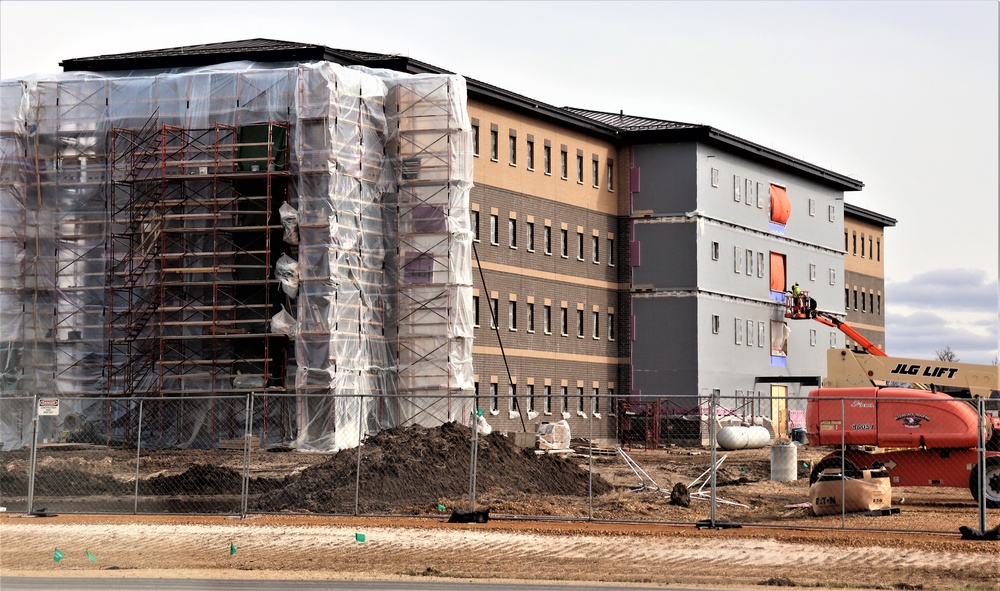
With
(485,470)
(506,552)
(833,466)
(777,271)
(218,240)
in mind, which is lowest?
(506,552)

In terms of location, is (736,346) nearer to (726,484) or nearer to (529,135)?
(529,135)

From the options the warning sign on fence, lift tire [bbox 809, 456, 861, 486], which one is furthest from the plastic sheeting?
lift tire [bbox 809, 456, 861, 486]

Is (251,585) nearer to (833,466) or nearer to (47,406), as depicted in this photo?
(47,406)

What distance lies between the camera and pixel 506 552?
2383cm

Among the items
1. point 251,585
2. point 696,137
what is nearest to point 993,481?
point 251,585

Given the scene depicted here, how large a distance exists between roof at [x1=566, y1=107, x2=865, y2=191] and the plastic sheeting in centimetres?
2162

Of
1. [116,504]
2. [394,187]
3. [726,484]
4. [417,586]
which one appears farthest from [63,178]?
[417,586]

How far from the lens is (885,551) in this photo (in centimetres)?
2370

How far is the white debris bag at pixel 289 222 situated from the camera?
47625 millimetres

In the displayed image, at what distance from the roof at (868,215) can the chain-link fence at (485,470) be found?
4924cm

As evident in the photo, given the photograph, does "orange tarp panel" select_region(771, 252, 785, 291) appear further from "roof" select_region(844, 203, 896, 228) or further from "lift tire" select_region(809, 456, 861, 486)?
"lift tire" select_region(809, 456, 861, 486)

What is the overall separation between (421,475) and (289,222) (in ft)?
51.7

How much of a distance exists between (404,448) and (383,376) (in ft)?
47.5

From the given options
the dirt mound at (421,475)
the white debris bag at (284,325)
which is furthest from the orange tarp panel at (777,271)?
the dirt mound at (421,475)
